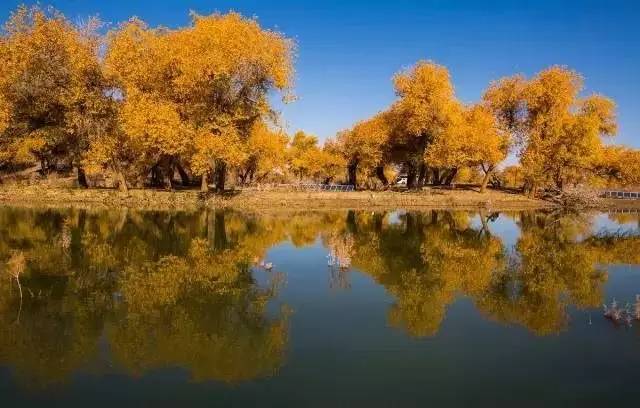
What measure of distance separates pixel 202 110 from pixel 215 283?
36.3 m

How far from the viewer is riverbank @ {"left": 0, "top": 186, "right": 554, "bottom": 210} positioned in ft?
174

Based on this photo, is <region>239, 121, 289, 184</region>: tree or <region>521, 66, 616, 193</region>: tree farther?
<region>521, 66, 616, 193</region>: tree

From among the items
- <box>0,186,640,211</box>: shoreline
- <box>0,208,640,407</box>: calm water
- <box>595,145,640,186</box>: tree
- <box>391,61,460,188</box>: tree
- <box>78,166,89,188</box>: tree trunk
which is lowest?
<box>0,208,640,407</box>: calm water

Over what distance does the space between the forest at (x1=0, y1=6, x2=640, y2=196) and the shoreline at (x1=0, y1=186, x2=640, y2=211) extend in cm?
341

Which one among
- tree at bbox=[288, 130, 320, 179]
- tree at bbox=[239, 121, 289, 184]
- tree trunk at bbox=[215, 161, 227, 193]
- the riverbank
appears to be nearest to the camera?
the riverbank

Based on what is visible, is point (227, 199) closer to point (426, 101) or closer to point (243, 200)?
point (243, 200)

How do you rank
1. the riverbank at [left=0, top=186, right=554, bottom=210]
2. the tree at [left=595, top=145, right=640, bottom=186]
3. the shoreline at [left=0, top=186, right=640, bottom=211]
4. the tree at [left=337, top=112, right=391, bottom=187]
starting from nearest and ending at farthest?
the shoreline at [left=0, top=186, right=640, bottom=211], the riverbank at [left=0, top=186, right=554, bottom=210], the tree at [left=337, top=112, right=391, bottom=187], the tree at [left=595, top=145, right=640, bottom=186]

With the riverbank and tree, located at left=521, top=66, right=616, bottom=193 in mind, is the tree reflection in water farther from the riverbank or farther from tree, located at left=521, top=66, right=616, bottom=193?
tree, located at left=521, top=66, right=616, bottom=193

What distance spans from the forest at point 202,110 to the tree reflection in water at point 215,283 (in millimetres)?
16441

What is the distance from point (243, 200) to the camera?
181ft

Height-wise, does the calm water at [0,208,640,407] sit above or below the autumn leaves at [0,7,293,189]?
below

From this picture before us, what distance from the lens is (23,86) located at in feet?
177

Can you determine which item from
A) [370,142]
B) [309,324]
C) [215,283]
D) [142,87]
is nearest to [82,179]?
[142,87]

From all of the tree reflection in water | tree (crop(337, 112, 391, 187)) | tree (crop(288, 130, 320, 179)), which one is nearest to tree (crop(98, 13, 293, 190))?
the tree reflection in water
